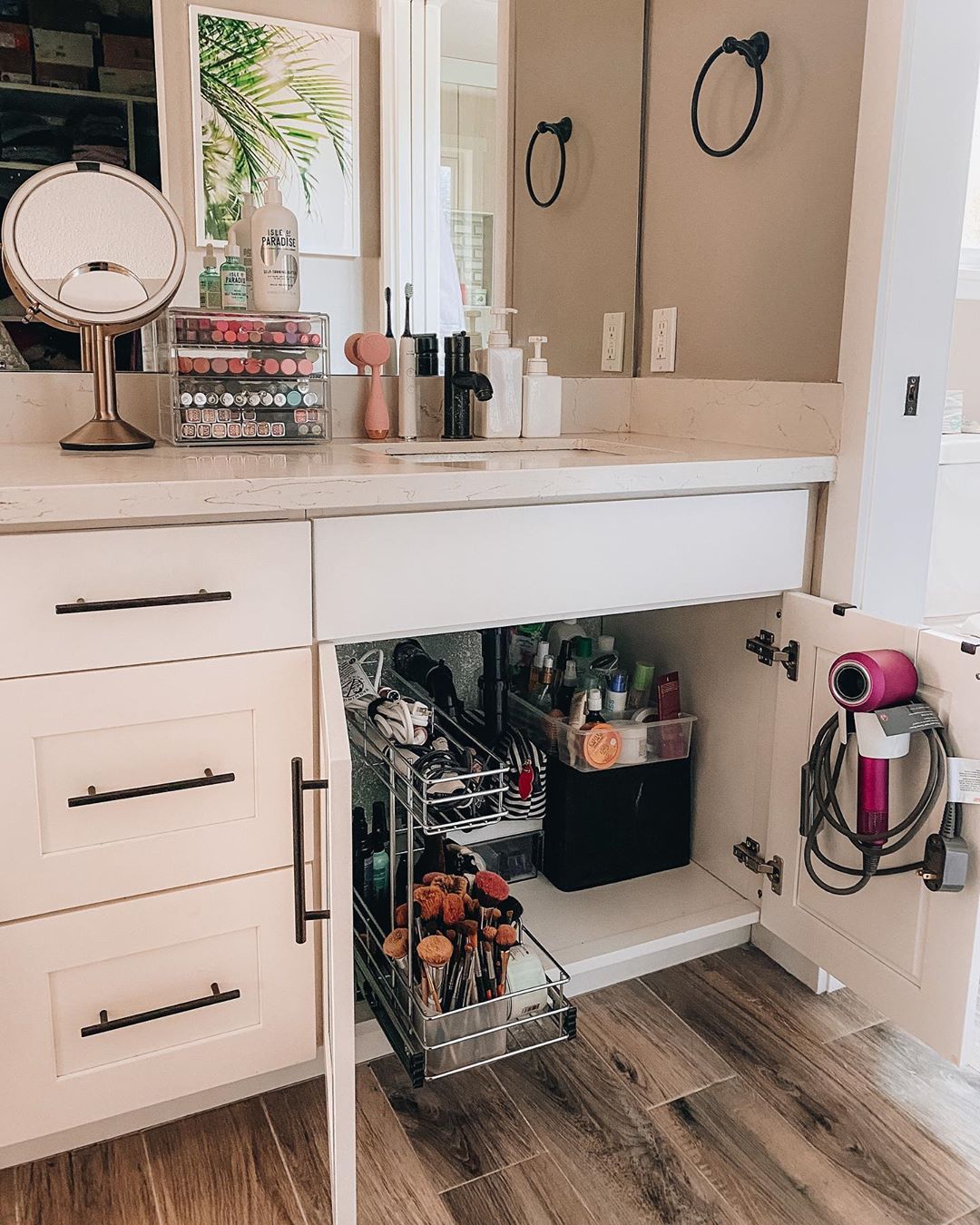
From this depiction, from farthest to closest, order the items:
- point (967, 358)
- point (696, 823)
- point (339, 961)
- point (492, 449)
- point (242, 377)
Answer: point (967, 358) < point (696, 823) < point (492, 449) < point (242, 377) < point (339, 961)

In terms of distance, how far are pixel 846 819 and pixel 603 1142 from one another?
0.55 m

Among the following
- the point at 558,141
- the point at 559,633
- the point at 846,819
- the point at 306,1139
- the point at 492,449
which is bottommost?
the point at 306,1139

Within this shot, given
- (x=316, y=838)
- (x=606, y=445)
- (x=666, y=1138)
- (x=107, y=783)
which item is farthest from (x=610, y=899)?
(x=107, y=783)

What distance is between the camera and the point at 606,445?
1763 mm

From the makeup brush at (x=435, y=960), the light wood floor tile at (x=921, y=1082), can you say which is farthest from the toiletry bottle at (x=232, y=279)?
the light wood floor tile at (x=921, y=1082)

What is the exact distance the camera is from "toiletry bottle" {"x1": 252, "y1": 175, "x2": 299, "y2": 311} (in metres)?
1.52

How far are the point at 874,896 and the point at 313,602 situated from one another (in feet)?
2.87

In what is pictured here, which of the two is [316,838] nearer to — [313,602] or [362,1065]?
[313,602]

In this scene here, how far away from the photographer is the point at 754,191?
5.35ft

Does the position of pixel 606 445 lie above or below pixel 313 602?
above

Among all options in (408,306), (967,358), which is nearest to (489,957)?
(408,306)

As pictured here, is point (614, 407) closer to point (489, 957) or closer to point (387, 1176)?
point (489, 957)

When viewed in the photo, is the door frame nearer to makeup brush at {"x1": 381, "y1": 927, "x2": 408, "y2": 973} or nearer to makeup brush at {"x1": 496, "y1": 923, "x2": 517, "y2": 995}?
makeup brush at {"x1": 496, "y1": 923, "x2": 517, "y2": 995}

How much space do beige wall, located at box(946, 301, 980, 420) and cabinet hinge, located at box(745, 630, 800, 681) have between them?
1.73 metres
